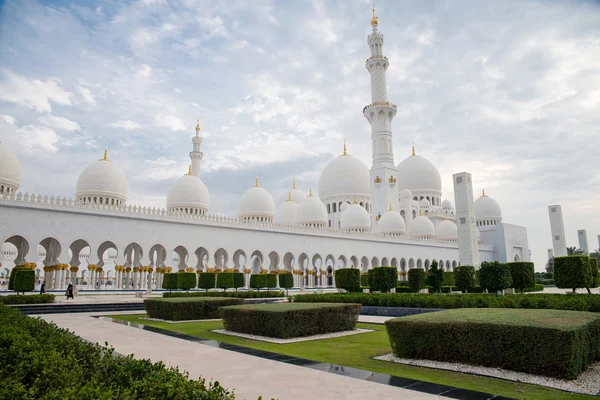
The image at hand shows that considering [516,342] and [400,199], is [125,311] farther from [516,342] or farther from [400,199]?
[400,199]

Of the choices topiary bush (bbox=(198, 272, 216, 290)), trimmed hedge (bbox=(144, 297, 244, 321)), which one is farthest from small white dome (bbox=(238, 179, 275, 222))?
trimmed hedge (bbox=(144, 297, 244, 321))

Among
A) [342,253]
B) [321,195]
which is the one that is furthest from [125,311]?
[321,195]

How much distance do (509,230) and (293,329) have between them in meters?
53.9

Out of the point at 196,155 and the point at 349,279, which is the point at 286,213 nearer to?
the point at 196,155

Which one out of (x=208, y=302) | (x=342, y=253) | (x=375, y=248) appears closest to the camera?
(x=208, y=302)

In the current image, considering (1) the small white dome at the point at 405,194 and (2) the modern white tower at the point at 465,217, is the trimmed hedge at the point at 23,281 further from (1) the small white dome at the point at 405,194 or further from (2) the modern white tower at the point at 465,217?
(1) the small white dome at the point at 405,194

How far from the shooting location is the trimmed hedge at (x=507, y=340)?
18.5ft

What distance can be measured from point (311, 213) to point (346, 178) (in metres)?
9.62

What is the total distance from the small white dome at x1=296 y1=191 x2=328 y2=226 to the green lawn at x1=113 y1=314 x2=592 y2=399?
2929cm

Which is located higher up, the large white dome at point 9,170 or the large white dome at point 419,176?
the large white dome at point 419,176

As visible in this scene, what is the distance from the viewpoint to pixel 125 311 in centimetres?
1750

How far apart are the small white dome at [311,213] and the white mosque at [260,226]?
0.10 metres

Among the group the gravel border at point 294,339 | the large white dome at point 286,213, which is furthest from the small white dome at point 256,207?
the gravel border at point 294,339

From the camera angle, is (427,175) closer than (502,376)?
No
